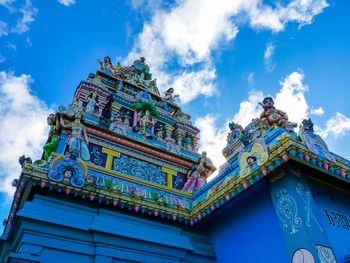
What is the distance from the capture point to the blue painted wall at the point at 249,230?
641cm

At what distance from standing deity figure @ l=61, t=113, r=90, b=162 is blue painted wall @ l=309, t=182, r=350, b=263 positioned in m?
6.62

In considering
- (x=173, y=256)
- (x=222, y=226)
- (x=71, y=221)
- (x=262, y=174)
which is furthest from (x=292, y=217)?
(x=71, y=221)

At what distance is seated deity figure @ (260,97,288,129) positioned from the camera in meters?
7.36

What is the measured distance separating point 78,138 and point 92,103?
3.32 m

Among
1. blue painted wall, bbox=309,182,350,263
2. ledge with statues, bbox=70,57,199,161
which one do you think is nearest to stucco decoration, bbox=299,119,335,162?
blue painted wall, bbox=309,182,350,263

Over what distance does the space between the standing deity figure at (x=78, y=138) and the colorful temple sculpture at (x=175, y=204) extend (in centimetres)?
4

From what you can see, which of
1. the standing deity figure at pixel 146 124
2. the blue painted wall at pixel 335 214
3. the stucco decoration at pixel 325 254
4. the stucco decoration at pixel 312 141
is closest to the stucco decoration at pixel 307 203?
the stucco decoration at pixel 325 254

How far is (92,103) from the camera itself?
1161 cm

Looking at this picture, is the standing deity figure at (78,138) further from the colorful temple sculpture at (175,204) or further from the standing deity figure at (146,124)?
the standing deity figure at (146,124)

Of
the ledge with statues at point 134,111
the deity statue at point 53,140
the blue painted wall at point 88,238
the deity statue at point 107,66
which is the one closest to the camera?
the blue painted wall at point 88,238

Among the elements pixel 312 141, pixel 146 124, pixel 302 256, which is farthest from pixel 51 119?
pixel 302 256

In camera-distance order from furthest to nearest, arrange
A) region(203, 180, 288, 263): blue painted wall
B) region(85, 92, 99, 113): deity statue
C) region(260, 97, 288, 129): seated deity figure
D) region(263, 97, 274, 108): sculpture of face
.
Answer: region(85, 92, 99, 113): deity statue, region(263, 97, 274, 108): sculpture of face, region(260, 97, 288, 129): seated deity figure, region(203, 180, 288, 263): blue painted wall

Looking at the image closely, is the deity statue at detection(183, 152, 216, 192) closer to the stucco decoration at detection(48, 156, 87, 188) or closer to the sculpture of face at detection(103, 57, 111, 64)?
the stucco decoration at detection(48, 156, 87, 188)

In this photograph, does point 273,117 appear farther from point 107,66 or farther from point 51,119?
point 107,66
